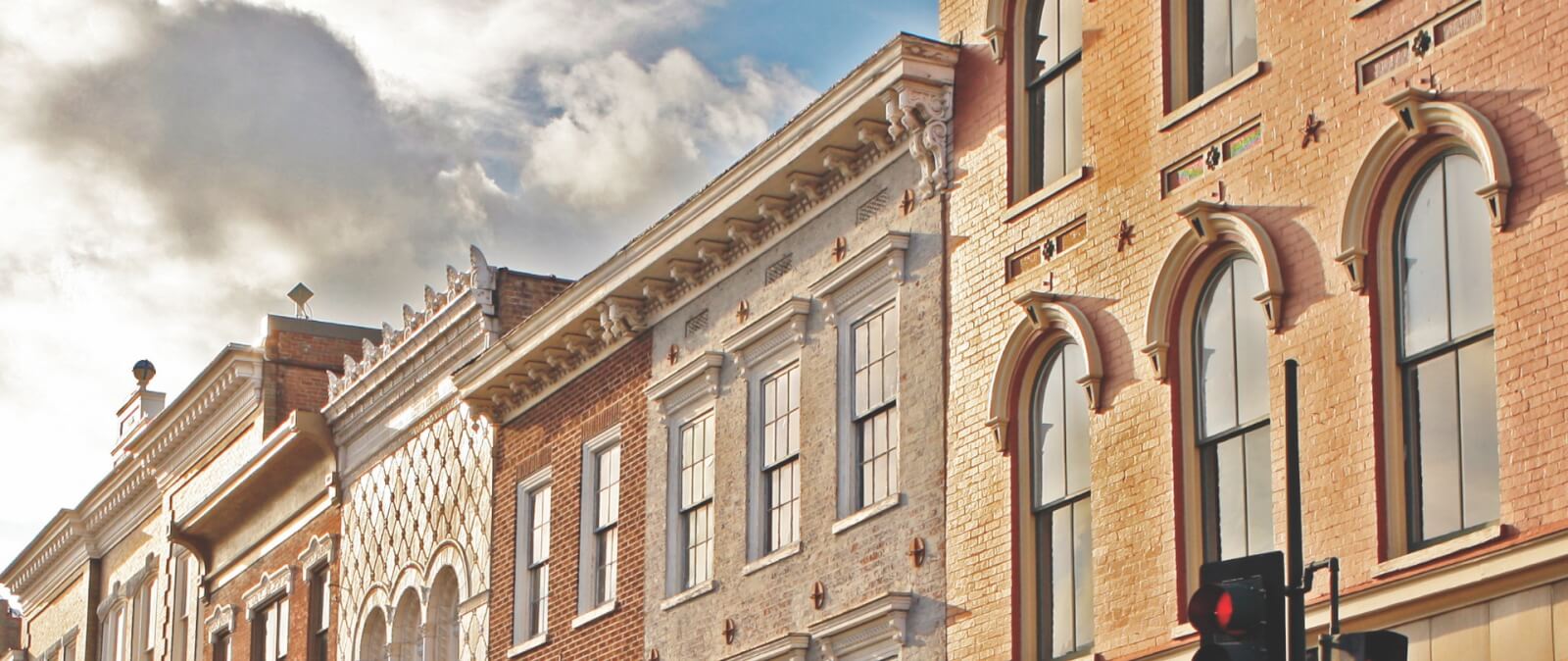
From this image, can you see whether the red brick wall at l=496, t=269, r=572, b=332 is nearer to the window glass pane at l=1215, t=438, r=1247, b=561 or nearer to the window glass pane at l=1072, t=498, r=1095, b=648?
the window glass pane at l=1072, t=498, r=1095, b=648

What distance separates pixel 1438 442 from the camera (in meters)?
15.4

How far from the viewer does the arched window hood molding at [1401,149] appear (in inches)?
586

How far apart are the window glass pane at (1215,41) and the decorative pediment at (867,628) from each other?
514 cm

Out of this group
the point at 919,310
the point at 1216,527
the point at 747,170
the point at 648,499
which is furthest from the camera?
the point at 648,499

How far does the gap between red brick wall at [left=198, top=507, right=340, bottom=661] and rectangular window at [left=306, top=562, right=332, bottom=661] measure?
70 millimetres

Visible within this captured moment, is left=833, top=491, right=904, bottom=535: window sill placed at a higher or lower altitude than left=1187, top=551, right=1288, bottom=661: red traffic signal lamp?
higher

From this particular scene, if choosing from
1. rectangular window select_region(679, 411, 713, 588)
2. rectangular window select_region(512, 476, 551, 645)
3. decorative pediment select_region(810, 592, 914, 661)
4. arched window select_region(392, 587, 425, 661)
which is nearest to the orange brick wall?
decorative pediment select_region(810, 592, 914, 661)

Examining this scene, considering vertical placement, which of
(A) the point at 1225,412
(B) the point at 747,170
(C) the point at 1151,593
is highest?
(B) the point at 747,170

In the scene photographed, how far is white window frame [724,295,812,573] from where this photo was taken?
2338cm

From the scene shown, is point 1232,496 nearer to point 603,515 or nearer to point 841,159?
point 841,159

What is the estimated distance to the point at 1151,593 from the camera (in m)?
17.8

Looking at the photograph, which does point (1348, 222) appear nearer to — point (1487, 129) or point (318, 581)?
point (1487, 129)

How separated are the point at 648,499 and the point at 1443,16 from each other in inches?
485

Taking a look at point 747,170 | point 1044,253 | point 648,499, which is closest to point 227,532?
point 648,499
